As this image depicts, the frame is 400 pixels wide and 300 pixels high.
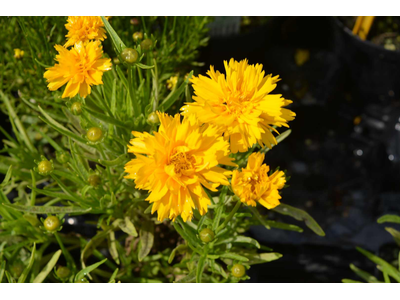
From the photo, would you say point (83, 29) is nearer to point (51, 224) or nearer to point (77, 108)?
point (77, 108)

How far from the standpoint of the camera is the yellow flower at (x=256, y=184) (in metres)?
0.72

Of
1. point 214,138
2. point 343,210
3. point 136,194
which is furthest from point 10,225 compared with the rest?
point 343,210

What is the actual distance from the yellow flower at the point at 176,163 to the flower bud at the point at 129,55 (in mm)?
120

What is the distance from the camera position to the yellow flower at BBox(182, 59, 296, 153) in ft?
2.23

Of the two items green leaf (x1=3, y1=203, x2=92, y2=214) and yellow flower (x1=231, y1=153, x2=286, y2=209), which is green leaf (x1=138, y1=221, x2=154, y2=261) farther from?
yellow flower (x1=231, y1=153, x2=286, y2=209)

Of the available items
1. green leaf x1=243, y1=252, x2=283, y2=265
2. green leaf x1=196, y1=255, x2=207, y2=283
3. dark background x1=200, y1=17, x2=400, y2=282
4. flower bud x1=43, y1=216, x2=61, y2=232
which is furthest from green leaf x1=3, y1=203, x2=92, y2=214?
dark background x1=200, y1=17, x2=400, y2=282

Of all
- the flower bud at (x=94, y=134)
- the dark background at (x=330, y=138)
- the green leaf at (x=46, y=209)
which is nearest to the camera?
the flower bud at (x=94, y=134)

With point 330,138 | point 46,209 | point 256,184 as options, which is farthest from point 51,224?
point 330,138

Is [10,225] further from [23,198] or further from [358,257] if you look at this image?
[358,257]

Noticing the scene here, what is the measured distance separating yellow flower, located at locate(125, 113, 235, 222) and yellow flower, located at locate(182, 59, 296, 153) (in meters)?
0.03

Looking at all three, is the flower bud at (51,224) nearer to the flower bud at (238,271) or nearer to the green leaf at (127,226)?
the green leaf at (127,226)

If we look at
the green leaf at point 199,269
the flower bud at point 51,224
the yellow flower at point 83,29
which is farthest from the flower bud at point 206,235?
the yellow flower at point 83,29

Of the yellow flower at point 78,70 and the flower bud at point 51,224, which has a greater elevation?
the yellow flower at point 78,70

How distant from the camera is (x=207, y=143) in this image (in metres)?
0.66
